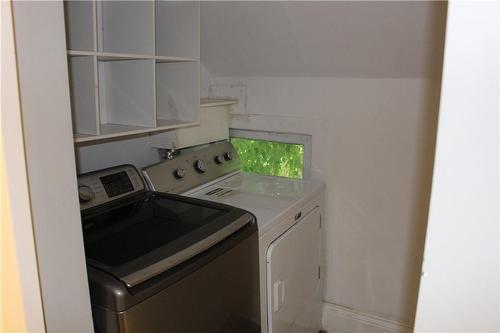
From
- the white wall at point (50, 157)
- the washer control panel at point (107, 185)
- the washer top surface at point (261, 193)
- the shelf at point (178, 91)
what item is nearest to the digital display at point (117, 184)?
the washer control panel at point (107, 185)

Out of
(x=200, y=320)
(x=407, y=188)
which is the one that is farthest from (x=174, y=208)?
(x=407, y=188)

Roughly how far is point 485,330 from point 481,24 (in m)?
0.36

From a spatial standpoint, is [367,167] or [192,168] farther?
[367,167]

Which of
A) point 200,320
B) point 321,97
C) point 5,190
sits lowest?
point 200,320

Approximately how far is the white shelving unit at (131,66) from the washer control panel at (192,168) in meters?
0.20

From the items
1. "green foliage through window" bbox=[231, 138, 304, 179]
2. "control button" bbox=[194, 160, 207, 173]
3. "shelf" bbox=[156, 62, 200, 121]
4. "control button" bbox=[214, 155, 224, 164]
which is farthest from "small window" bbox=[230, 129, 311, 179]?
"shelf" bbox=[156, 62, 200, 121]

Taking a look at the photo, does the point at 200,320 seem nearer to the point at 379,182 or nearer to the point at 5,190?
the point at 5,190

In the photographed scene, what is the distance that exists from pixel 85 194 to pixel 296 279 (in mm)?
1061

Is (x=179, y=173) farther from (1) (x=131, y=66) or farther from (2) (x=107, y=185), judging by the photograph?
(1) (x=131, y=66)

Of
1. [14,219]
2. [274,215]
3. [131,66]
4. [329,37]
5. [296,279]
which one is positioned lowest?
[296,279]

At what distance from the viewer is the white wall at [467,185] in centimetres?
43

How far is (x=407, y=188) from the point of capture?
2088 mm

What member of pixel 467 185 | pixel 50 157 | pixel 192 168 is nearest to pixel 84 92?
pixel 192 168

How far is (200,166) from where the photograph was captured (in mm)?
2072
